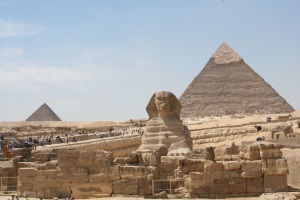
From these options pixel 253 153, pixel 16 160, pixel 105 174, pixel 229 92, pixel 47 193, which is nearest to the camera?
pixel 253 153

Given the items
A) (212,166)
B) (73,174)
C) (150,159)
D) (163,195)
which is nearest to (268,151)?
(212,166)

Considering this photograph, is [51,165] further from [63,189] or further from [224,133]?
[224,133]

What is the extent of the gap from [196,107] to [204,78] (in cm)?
1567

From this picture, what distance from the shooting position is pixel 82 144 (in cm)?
2133

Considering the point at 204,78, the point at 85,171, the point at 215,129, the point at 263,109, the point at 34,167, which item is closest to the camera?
the point at 85,171

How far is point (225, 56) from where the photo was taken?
17988 cm

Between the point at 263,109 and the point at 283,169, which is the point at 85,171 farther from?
the point at 263,109

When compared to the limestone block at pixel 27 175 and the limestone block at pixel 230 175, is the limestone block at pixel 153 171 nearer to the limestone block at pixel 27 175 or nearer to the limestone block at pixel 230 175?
the limestone block at pixel 230 175

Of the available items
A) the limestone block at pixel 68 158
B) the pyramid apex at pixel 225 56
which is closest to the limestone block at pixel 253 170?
the limestone block at pixel 68 158

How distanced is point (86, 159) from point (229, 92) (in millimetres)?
159714

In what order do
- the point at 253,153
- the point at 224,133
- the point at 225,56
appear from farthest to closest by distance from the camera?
1. the point at 225,56
2. the point at 224,133
3. the point at 253,153

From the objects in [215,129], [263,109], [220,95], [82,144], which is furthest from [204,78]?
[82,144]

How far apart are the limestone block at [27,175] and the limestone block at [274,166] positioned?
4723 millimetres

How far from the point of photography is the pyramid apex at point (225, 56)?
178 metres
